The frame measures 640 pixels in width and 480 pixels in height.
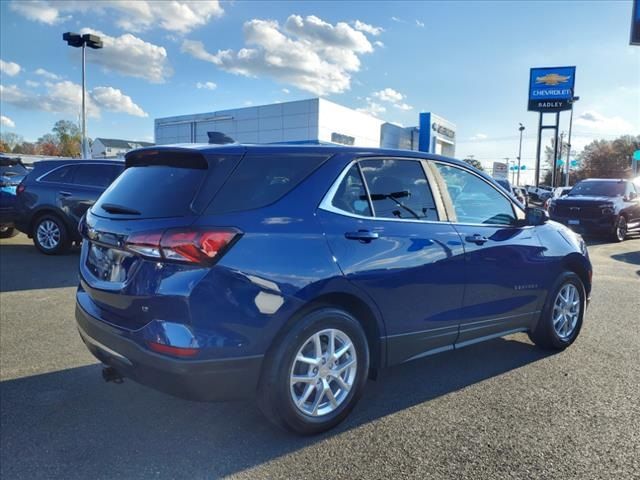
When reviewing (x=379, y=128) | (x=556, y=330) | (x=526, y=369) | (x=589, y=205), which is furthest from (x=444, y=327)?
(x=379, y=128)

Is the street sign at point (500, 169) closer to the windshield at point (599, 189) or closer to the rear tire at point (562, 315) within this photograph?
the windshield at point (599, 189)

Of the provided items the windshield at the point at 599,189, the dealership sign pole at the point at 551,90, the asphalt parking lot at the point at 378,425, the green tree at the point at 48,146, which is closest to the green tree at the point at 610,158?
the dealership sign pole at the point at 551,90

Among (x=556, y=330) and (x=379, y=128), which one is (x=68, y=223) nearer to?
(x=556, y=330)

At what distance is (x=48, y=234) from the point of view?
956 centimetres

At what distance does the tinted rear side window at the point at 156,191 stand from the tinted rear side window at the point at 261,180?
A: 6.7 inches

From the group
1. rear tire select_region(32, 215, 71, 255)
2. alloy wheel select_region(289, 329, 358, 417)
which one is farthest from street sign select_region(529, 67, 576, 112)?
alloy wheel select_region(289, 329, 358, 417)

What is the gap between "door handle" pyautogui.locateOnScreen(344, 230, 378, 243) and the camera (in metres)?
3.07

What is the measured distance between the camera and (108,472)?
2688mm

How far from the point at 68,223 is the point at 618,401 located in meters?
9.09

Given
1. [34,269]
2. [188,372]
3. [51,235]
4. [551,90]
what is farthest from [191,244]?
[551,90]

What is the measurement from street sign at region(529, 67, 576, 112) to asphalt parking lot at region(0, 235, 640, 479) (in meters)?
41.2

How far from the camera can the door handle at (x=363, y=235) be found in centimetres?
307

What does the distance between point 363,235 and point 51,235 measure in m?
8.34

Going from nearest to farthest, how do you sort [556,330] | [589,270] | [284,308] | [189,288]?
[189,288] → [284,308] → [556,330] → [589,270]
